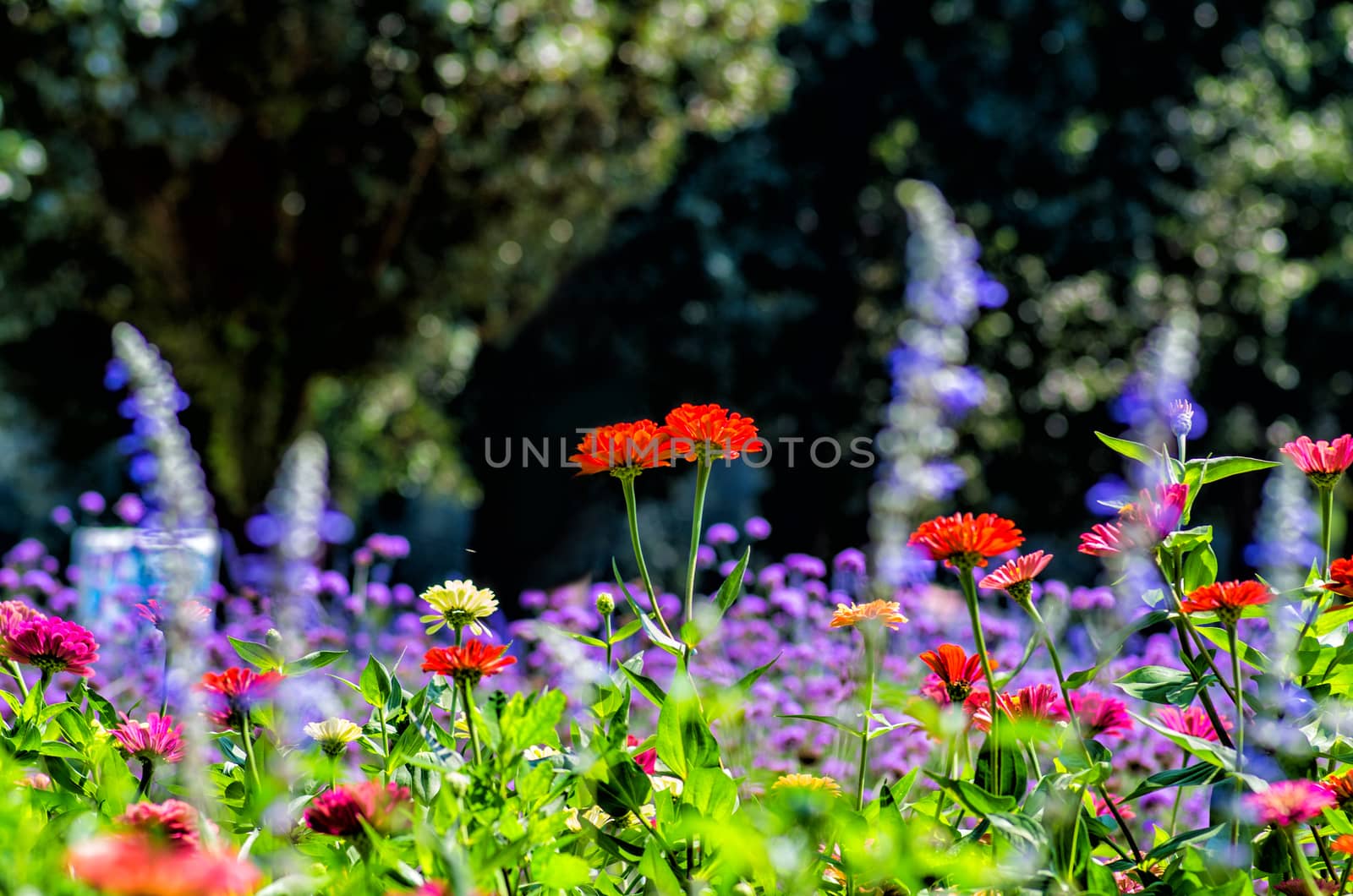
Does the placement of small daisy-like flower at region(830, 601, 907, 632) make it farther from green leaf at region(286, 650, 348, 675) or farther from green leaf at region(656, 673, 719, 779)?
green leaf at region(286, 650, 348, 675)

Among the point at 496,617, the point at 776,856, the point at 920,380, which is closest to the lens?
the point at 776,856

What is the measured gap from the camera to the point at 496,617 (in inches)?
183

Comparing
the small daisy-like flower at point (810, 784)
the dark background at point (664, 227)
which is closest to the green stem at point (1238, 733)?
the small daisy-like flower at point (810, 784)

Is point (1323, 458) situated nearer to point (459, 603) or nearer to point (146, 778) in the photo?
point (459, 603)

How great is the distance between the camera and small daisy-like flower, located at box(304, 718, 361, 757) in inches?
45.5

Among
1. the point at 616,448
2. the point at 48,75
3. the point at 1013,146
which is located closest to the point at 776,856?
the point at 616,448

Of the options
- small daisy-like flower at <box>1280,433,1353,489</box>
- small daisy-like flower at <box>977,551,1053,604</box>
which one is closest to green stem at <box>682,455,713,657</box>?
small daisy-like flower at <box>977,551,1053,604</box>

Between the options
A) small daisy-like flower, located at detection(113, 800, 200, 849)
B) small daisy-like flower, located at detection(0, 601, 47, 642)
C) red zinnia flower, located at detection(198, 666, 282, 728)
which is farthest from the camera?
small daisy-like flower, located at detection(0, 601, 47, 642)

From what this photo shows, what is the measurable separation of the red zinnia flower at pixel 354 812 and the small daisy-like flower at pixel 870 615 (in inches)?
19.5

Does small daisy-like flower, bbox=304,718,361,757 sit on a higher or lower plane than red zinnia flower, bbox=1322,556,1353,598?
lower

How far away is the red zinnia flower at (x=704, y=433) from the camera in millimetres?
1211

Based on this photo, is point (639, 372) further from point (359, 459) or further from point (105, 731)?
point (105, 731)

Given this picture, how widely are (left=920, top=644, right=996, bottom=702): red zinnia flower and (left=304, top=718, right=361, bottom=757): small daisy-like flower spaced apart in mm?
564

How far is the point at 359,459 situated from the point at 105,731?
9621mm
